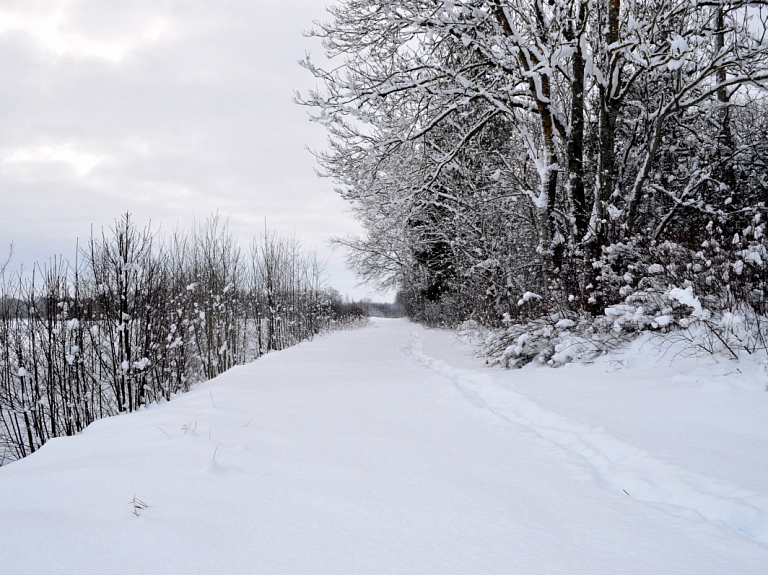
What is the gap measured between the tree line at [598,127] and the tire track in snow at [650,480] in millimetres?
2461

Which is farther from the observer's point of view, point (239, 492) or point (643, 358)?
point (643, 358)

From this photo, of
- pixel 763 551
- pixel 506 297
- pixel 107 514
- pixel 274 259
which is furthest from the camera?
pixel 274 259

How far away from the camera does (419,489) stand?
80.7 inches

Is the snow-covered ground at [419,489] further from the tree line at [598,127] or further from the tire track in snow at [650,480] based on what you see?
the tree line at [598,127]

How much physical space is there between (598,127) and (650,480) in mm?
6468

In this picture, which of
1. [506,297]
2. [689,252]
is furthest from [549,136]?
[506,297]

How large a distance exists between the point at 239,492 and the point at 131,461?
906mm

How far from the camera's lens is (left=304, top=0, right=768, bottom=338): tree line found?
5.06m

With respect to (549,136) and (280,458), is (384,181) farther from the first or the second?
(280,458)

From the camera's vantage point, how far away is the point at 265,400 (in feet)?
14.5

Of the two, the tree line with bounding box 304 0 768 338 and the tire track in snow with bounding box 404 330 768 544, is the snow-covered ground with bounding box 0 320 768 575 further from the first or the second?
the tree line with bounding box 304 0 768 338

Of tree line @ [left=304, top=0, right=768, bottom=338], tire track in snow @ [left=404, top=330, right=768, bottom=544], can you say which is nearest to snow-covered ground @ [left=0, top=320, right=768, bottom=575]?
tire track in snow @ [left=404, top=330, right=768, bottom=544]

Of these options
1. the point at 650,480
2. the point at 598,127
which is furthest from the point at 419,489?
the point at 598,127

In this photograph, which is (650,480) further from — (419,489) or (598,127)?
(598,127)
